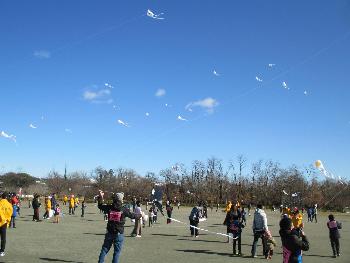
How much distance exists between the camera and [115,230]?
9.46 m

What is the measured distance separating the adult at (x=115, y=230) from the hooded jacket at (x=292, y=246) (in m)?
3.82

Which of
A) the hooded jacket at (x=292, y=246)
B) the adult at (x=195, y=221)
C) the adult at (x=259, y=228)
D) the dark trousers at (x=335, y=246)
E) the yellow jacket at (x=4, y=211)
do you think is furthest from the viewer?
the adult at (x=195, y=221)

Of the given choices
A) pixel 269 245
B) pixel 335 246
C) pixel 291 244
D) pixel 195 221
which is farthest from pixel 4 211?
pixel 195 221

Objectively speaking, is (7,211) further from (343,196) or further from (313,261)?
(343,196)

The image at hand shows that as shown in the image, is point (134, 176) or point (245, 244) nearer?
point (245, 244)

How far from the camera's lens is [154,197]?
26.7 m

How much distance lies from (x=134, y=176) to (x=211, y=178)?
33.8 m

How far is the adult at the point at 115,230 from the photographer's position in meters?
9.45

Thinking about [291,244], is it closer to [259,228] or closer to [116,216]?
[116,216]

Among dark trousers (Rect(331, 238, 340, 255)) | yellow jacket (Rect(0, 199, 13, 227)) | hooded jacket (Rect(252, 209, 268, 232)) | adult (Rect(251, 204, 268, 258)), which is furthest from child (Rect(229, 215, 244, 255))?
yellow jacket (Rect(0, 199, 13, 227))

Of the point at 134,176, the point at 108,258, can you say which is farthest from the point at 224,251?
the point at 134,176

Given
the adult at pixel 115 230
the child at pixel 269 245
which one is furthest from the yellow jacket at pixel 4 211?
the child at pixel 269 245

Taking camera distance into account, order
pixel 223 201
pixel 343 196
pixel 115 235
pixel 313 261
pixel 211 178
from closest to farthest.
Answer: pixel 115 235 → pixel 313 261 → pixel 343 196 → pixel 223 201 → pixel 211 178

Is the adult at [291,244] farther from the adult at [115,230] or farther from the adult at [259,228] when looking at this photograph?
the adult at [259,228]
